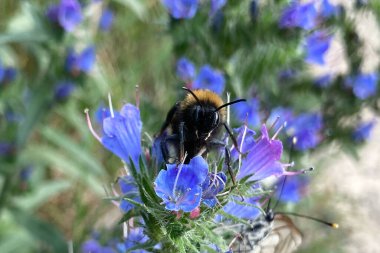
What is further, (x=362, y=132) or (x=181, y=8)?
(x=362, y=132)

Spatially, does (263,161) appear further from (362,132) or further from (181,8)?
(362,132)

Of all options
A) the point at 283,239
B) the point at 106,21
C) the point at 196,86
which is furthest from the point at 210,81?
the point at 106,21

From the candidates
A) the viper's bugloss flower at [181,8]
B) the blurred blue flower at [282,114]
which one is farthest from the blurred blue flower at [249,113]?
the viper's bugloss flower at [181,8]

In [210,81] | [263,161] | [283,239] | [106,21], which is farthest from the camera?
[106,21]

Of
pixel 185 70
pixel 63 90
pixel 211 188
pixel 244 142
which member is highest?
pixel 63 90

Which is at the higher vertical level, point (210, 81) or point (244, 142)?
point (210, 81)

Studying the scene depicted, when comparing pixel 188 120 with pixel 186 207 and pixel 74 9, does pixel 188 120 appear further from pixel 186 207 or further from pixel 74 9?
pixel 74 9

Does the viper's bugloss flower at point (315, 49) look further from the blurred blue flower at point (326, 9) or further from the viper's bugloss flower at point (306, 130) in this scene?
the viper's bugloss flower at point (306, 130)

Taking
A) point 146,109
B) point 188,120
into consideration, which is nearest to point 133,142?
point 188,120
